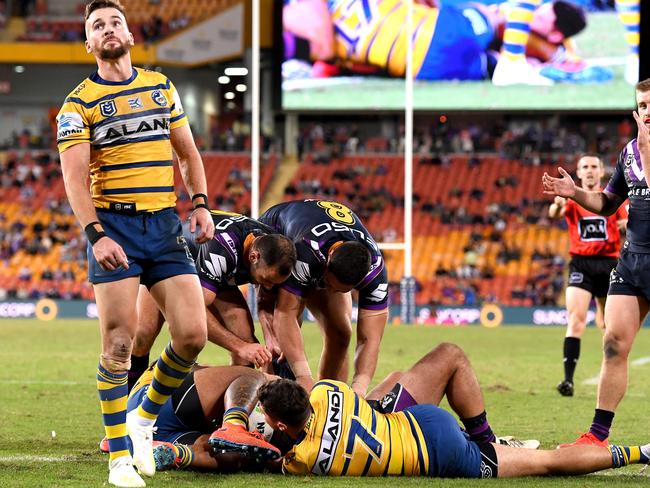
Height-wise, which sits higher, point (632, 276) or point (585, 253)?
point (632, 276)

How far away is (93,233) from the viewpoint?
5477 millimetres

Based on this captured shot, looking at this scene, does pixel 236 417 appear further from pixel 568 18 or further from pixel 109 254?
pixel 568 18

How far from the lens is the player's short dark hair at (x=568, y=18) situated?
30.1 meters

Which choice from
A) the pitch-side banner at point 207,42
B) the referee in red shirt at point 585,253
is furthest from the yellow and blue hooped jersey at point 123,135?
the pitch-side banner at point 207,42

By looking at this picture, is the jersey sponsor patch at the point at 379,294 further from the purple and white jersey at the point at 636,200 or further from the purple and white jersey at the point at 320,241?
the purple and white jersey at the point at 636,200

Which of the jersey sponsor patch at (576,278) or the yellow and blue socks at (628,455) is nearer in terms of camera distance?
the yellow and blue socks at (628,455)

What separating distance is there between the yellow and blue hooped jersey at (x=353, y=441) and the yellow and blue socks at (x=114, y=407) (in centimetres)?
83

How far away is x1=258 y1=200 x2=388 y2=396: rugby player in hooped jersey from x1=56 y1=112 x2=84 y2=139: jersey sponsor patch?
1.67 metres

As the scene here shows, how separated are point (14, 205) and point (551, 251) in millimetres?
16716

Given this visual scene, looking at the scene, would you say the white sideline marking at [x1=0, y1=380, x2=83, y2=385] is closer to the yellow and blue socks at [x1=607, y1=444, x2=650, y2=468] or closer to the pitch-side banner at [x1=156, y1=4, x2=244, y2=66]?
the yellow and blue socks at [x1=607, y1=444, x2=650, y2=468]

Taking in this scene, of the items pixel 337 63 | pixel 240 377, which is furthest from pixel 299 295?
pixel 337 63

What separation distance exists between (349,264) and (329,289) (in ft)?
2.02

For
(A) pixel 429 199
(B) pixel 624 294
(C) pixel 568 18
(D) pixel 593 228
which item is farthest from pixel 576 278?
(A) pixel 429 199

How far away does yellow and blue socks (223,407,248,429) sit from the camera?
226 inches
